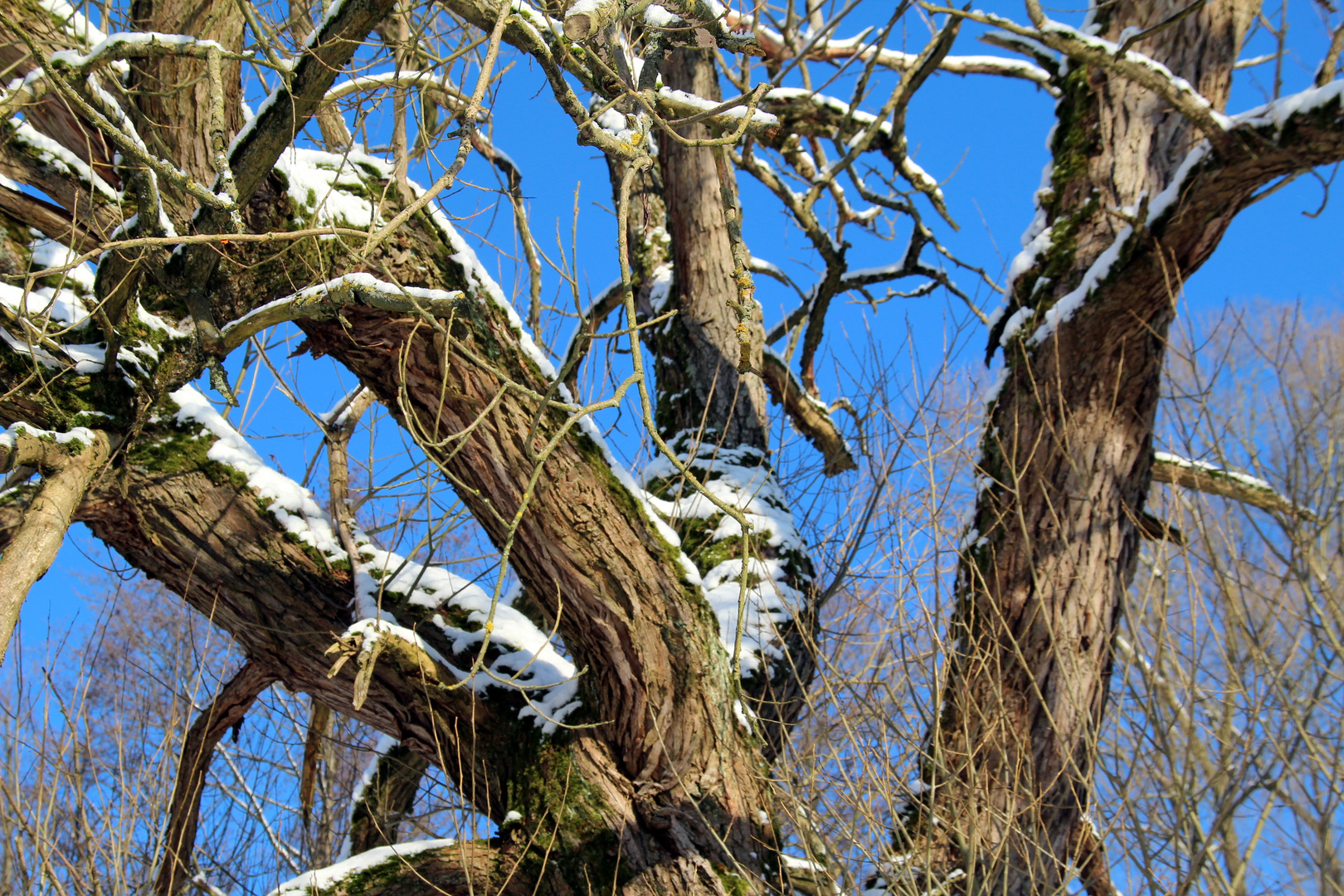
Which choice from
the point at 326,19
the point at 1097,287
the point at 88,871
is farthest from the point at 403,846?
the point at 1097,287

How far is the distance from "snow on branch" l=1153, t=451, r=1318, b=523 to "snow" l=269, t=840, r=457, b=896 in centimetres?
312

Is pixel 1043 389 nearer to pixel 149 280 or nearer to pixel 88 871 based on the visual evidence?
pixel 149 280

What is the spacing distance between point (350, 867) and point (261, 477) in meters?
1.28

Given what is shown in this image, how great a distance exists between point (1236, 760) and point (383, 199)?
2992 millimetres

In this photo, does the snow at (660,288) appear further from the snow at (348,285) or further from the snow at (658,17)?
the snow at (658,17)

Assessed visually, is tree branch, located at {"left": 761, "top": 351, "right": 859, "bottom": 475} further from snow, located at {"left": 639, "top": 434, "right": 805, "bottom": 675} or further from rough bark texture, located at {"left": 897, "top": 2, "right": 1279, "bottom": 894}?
rough bark texture, located at {"left": 897, "top": 2, "right": 1279, "bottom": 894}

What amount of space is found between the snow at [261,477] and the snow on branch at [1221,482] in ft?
10.5

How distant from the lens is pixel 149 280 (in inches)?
111

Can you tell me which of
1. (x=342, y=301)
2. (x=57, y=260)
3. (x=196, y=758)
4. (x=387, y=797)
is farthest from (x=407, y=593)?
(x=387, y=797)

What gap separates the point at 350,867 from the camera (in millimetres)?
2869

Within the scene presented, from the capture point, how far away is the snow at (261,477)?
2.93m

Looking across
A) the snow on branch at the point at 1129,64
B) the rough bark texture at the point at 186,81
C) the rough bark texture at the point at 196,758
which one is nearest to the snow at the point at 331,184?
the rough bark texture at the point at 186,81

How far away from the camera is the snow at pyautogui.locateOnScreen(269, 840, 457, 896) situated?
9.09 feet

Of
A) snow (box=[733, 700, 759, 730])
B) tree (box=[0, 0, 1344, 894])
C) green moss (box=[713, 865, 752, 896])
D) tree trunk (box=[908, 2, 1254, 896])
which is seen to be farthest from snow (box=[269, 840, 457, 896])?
tree trunk (box=[908, 2, 1254, 896])
